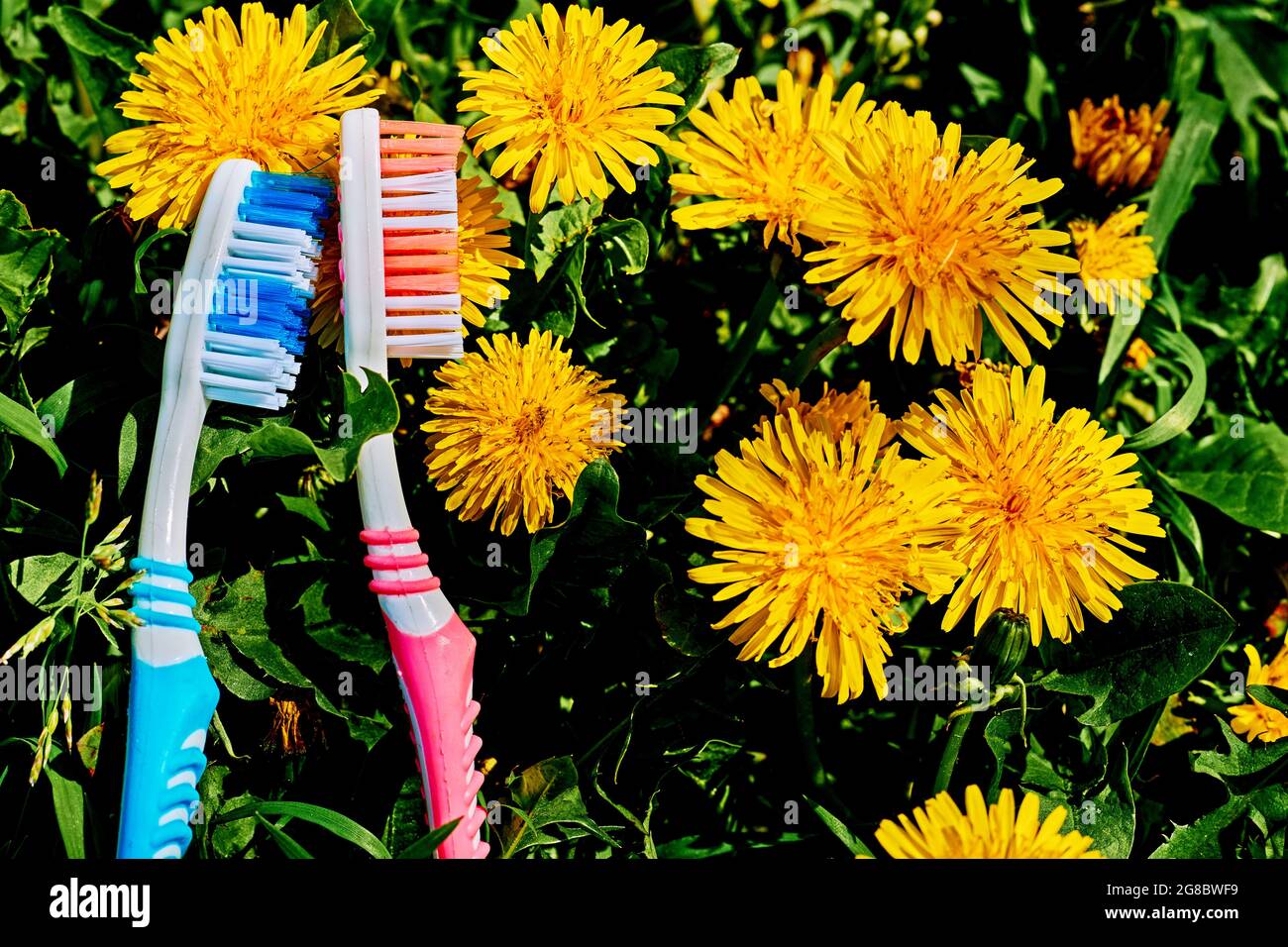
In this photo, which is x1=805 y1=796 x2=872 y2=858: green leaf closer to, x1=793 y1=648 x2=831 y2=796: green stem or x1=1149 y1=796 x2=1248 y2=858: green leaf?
x1=793 y1=648 x2=831 y2=796: green stem

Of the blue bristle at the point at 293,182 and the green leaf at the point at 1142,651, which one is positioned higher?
the blue bristle at the point at 293,182

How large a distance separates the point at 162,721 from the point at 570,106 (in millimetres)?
1012

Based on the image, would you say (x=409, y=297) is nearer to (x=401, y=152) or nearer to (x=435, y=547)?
(x=401, y=152)

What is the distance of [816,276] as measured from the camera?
1509 mm

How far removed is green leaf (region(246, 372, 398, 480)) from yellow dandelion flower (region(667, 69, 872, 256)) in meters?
0.48

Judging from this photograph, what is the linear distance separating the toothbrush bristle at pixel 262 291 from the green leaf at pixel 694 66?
603 millimetres

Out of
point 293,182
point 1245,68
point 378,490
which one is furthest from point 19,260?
point 1245,68

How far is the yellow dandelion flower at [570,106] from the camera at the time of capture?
1572 mm

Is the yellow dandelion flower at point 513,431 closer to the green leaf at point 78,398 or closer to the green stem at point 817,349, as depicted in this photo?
the green stem at point 817,349

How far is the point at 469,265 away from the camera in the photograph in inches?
63.6

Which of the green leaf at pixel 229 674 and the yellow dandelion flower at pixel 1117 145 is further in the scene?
the yellow dandelion flower at pixel 1117 145
